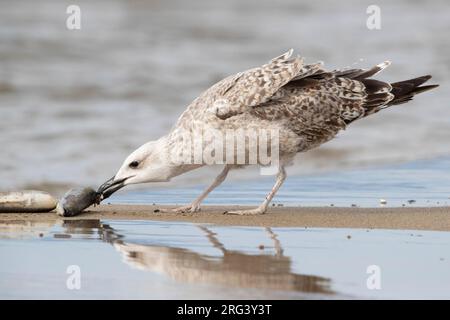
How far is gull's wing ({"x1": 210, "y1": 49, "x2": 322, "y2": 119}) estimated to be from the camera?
29.6 feet

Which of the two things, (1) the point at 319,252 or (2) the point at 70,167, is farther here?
(2) the point at 70,167

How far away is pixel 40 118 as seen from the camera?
13.9 m

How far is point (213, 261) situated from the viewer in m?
6.99

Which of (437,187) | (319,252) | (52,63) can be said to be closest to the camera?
(319,252)

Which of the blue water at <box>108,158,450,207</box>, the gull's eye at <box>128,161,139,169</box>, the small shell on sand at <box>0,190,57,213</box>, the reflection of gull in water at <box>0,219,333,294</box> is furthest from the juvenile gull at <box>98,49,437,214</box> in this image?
the reflection of gull in water at <box>0,219,333,294</box>

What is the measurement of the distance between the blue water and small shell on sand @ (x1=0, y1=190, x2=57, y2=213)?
1030 mm

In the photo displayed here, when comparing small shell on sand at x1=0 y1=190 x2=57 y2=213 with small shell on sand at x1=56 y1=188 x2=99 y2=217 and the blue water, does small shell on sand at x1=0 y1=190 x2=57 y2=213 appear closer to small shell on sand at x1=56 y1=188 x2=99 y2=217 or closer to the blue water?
small shell on sand at x1=56 y1=188 x2=99 y2=217

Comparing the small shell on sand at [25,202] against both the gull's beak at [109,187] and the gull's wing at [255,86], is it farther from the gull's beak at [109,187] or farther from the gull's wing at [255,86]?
the gull's wing at [255,86]

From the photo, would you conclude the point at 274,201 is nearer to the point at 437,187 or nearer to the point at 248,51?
the point at 437,187

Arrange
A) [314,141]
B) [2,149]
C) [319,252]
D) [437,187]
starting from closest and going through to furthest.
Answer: [319,252]
[314,141]
[437,187]
[2,149]

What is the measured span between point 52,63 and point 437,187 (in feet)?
30.0
